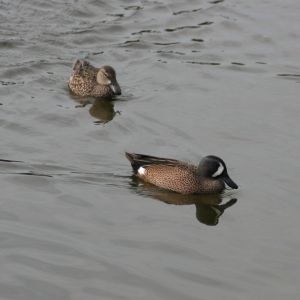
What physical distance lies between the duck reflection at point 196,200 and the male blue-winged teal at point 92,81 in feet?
10.8

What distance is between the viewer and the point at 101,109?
46.4 feet

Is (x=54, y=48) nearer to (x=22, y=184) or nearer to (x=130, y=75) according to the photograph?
(x=130, y=75)

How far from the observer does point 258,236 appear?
31.9 ft

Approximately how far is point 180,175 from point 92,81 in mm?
4078

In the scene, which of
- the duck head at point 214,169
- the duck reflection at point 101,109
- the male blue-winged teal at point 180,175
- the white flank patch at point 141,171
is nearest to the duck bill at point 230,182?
the duck head at point 214,169

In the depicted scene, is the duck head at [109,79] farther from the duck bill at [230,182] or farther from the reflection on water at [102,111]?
the duck bill at [230,182]

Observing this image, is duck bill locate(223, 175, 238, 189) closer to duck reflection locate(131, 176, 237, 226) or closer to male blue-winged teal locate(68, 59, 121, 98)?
duck reflection locate(131, 176, 237, 226)

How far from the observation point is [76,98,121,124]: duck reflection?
13.5 m

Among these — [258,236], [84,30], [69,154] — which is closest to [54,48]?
[84,30]

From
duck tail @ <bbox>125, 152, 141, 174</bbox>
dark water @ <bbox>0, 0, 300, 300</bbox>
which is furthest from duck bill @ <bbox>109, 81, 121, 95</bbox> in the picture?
duck tail @ <bbox>125, 152, 141, 174</bbox>

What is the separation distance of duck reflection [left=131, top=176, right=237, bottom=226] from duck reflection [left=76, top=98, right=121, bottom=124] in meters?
2.50

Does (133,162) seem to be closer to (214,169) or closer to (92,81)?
(214,169)

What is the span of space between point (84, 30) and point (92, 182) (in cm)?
685

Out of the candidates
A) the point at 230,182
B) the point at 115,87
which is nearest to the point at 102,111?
the point at 115,87
